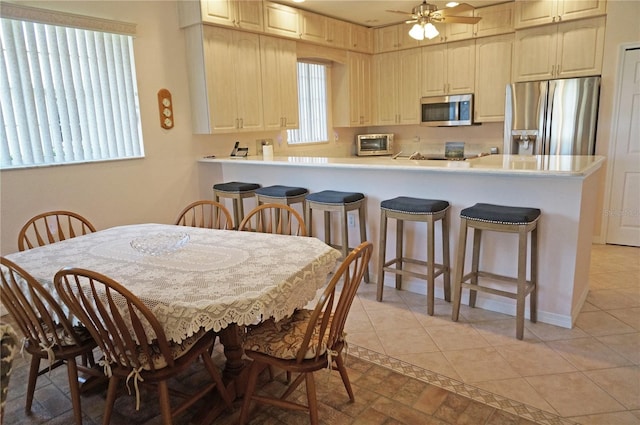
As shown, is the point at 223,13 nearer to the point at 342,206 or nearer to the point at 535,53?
the point at 342,206

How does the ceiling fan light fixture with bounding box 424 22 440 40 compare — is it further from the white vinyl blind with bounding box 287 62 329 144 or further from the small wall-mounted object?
the small wall-mounted object

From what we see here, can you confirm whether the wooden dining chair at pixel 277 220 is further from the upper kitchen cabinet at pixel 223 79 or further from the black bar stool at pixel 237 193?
the upper kitchen cabinet at pixel 223 79

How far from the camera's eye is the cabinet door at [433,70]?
5.53m

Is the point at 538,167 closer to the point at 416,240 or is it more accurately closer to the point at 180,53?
the point at 416,240

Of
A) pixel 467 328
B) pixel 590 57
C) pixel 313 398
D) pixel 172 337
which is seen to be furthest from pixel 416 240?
pixel 590 57

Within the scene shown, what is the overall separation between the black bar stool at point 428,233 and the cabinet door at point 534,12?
283cm

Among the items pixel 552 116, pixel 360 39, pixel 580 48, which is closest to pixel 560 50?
pixel 580 48

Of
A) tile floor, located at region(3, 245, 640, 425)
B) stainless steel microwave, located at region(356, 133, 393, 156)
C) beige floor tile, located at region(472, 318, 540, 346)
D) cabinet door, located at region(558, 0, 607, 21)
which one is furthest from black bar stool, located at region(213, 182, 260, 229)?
cabinet door, located at region(558, 0, 607, 21)

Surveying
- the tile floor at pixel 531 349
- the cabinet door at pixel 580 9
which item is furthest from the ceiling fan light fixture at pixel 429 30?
the tile floor at pixel 531 349

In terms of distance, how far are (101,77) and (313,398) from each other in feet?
10.9

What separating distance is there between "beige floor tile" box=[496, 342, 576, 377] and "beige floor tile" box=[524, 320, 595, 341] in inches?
4.9

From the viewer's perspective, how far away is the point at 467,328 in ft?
9.20

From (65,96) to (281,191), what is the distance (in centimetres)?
193

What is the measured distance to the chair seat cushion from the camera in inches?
68.9
